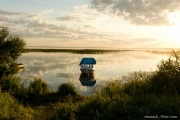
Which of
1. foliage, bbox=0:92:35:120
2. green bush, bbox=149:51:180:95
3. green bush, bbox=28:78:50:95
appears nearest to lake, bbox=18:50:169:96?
green bush, bbox=149:51:180:95

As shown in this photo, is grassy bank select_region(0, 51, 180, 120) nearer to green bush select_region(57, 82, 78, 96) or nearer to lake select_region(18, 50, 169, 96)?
green bush select_region(57, 82, 78, 96)

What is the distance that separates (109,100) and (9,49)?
23713 millimetres

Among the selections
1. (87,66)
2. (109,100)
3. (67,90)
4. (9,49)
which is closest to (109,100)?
(109,100)

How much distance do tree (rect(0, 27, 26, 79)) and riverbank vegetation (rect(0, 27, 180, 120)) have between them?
12.0 meters

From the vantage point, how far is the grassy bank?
11.8m

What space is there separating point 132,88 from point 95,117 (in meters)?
6.40

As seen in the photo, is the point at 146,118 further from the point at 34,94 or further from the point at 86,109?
the point at 34,94

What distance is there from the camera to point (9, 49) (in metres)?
34.7

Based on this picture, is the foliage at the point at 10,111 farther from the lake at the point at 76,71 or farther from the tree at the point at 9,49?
the tree at the point at 9,49

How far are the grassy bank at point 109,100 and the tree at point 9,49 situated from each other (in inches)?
470

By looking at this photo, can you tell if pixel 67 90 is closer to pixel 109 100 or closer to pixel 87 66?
pixel 109 100

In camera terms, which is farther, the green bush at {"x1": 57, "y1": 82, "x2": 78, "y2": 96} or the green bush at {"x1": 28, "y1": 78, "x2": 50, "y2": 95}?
the green bush at {"x1": 57, "y1": 82, "x2": 78, "y2": 96}

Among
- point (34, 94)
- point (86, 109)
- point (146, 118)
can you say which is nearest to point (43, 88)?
point (34, 94)

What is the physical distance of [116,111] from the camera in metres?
12.0
